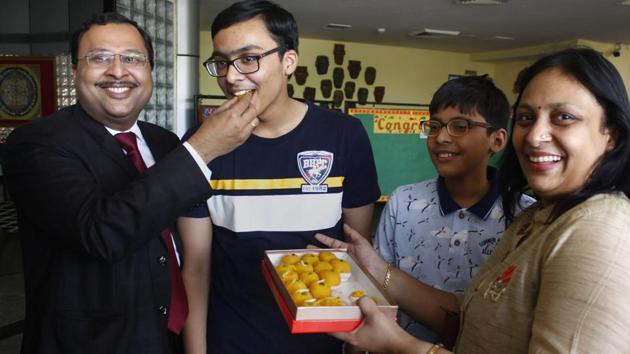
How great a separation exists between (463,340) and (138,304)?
0.81 m

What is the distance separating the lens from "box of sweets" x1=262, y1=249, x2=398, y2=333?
96 centimetres

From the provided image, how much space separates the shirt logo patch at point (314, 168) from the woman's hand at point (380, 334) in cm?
55

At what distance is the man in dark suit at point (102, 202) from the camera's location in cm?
108

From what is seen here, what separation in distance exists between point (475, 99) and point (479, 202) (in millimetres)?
327

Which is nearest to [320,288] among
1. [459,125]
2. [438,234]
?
[438,234]

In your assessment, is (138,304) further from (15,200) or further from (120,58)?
(120,58)

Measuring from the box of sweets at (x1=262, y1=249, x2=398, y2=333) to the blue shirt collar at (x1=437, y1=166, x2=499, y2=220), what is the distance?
1.19ft

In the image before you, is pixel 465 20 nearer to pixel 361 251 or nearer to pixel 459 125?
pixel 459 125

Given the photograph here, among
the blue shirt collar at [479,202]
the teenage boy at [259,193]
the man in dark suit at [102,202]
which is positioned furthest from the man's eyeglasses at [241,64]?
the blue shirt collar at [479,202]

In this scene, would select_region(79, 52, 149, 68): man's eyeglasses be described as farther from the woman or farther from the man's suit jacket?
the woman

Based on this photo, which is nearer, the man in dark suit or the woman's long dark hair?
the woman's long dark hair

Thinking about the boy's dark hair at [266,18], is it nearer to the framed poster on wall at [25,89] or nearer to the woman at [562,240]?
the woman at [562,240]

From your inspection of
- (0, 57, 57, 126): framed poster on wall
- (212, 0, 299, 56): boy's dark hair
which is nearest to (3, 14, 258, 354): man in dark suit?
(212, 0, 299, 56): boy's dark hair

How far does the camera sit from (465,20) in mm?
7676
